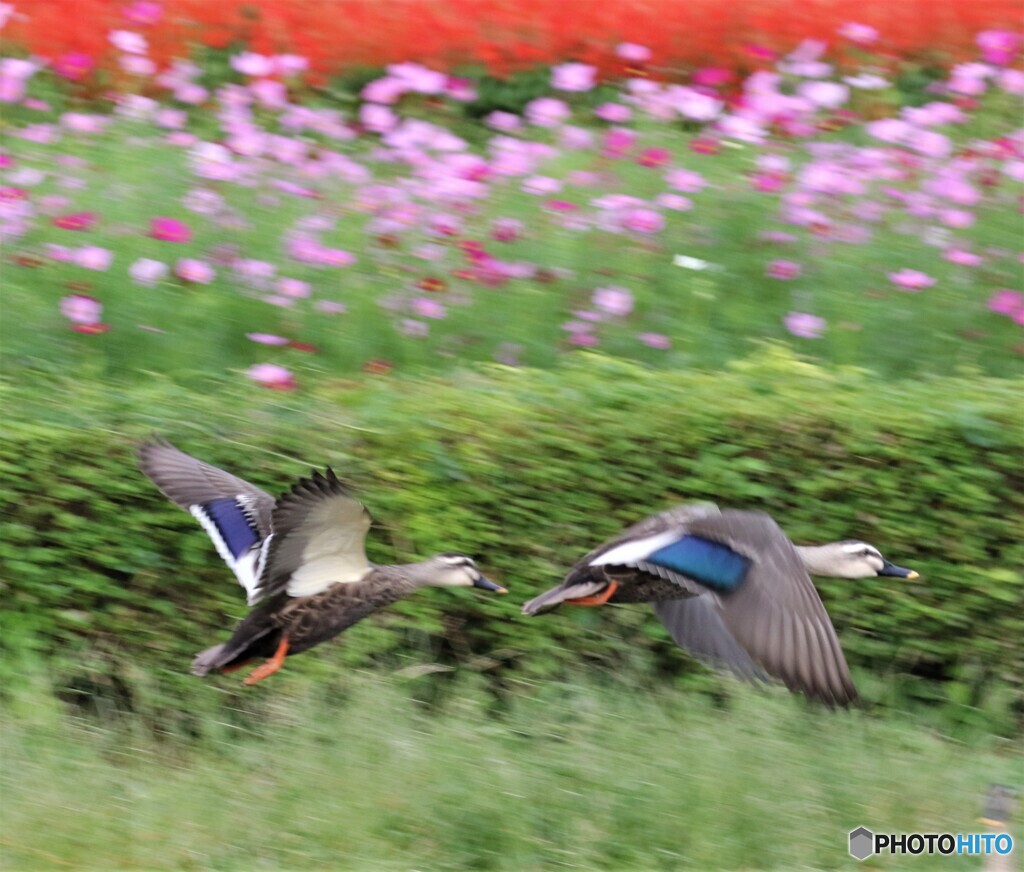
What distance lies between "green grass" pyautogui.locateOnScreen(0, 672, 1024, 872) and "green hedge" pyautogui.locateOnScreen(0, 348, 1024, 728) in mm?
270

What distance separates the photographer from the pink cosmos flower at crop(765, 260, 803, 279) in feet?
17.2

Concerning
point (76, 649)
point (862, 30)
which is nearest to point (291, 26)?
point (862, 30)

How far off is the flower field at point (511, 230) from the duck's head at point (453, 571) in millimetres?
990

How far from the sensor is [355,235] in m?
5.41

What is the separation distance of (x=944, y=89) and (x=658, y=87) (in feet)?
4.19

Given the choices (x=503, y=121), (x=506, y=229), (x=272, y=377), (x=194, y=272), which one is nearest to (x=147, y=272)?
(x=194, y=272)

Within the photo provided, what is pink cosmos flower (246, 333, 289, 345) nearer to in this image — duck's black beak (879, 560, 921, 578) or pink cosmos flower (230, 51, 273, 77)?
pink cosmos flower (230, 51, 273, 77)

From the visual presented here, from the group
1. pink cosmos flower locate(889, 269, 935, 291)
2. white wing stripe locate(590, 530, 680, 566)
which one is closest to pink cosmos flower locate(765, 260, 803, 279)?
pink cosmos flower locate(889, 269, 935, 291)

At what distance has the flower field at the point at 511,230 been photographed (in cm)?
498

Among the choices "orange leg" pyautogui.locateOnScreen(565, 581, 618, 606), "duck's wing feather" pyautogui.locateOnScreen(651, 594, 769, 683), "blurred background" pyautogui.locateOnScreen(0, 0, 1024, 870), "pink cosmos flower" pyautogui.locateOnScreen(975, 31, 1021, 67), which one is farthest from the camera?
"pink cosmos flower" pyautogui.locateOnScreen(975, 31, 1021, 67)

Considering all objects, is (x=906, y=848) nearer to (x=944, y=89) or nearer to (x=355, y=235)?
(x=355, y=235)

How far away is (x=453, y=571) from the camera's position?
3.79 meters

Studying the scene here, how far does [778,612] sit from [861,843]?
58 centimetres

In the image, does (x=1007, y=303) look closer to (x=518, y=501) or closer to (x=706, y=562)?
(x=518, y=501)
